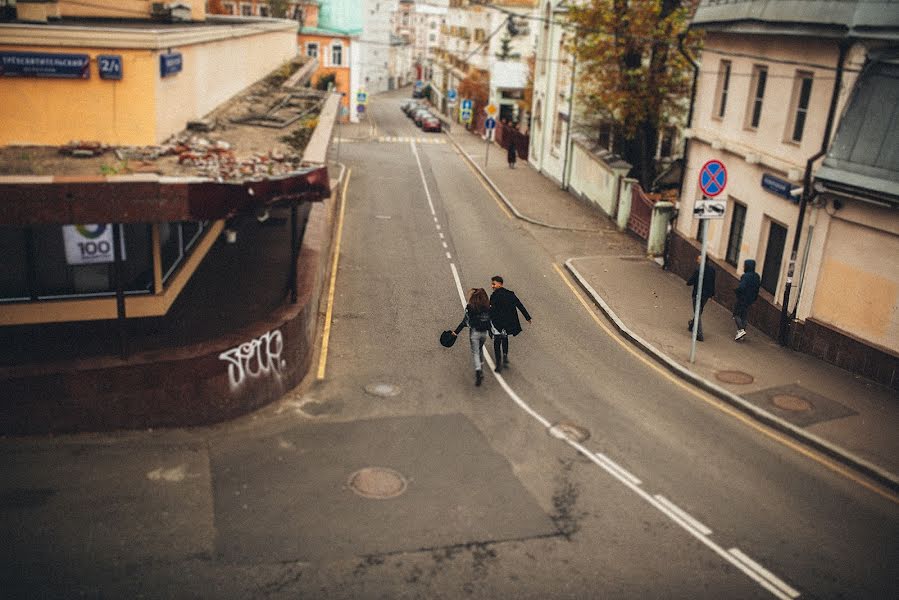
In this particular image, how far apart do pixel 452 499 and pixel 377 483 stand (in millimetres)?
1078

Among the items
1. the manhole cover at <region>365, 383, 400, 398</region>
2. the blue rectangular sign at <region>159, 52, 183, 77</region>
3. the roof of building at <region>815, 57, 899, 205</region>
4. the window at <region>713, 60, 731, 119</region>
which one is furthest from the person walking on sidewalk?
the window at <region>713, 60, 731, 119</region>

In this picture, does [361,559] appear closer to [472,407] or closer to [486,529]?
[486,529]

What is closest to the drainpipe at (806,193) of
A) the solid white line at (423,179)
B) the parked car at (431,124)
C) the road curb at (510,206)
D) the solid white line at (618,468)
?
the solid white line at (618,468)

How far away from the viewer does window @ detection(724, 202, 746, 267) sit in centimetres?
1967

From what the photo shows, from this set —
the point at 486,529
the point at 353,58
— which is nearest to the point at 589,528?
the point at 486,529

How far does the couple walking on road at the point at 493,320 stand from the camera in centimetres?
1403

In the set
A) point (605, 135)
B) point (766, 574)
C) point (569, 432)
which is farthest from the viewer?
point (605, 135)

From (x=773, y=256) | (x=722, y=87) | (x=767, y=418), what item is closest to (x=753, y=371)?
(x=767, y=418)

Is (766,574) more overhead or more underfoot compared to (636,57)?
more underfoot

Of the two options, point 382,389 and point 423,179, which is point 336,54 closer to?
point 423,179

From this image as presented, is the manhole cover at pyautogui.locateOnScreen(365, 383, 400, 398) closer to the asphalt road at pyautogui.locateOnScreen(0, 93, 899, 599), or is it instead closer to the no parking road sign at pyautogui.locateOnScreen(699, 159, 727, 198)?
the asphalt road at pyautogui.locateOnScreen(0, 93, 899, 599)

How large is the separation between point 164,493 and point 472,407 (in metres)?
5.18

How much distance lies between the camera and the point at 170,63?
14.0 m

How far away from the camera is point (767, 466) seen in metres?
11.4
